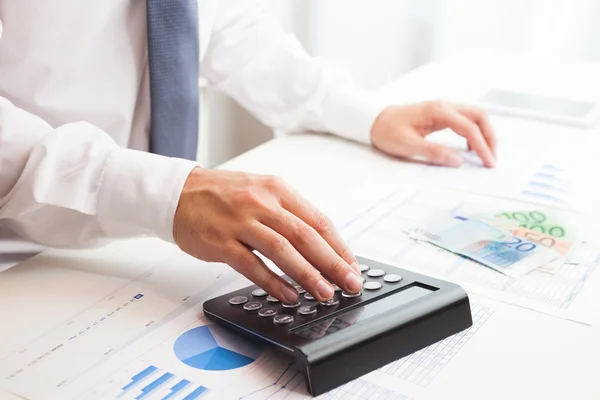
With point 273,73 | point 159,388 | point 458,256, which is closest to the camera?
point 159,388

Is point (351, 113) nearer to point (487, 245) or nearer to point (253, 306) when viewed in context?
point (487, 245)

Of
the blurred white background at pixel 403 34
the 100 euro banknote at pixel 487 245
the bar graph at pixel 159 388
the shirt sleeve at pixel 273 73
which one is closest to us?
the bar graph at pixel 159 388

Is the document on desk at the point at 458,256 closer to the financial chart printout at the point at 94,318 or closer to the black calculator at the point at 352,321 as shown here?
the black calculator at the point at 352,321

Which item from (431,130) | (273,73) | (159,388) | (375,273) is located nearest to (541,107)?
(431,130)

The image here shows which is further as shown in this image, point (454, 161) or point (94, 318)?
point (454, 161)

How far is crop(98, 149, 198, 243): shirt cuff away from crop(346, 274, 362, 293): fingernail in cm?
19

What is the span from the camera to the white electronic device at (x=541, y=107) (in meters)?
1.22

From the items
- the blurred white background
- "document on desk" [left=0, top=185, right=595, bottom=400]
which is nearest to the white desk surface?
"document on desk" [left=0, top=185, right=595, bottom=400]

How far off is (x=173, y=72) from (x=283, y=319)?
1.55 feet

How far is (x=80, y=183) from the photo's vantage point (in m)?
0.77

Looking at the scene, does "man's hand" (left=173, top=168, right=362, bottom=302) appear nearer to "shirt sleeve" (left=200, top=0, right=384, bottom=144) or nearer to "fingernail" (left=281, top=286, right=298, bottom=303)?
"fingernail" (left=281, top=286, right=298, bottom=303)

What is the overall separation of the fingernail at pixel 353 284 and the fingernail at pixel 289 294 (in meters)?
0.05

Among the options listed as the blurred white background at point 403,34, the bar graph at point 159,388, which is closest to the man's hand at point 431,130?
the bar graph at point 159,388

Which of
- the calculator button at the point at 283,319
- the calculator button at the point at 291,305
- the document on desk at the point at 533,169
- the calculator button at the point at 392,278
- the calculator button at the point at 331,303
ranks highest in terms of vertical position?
the calculator button at the point at 392,278
